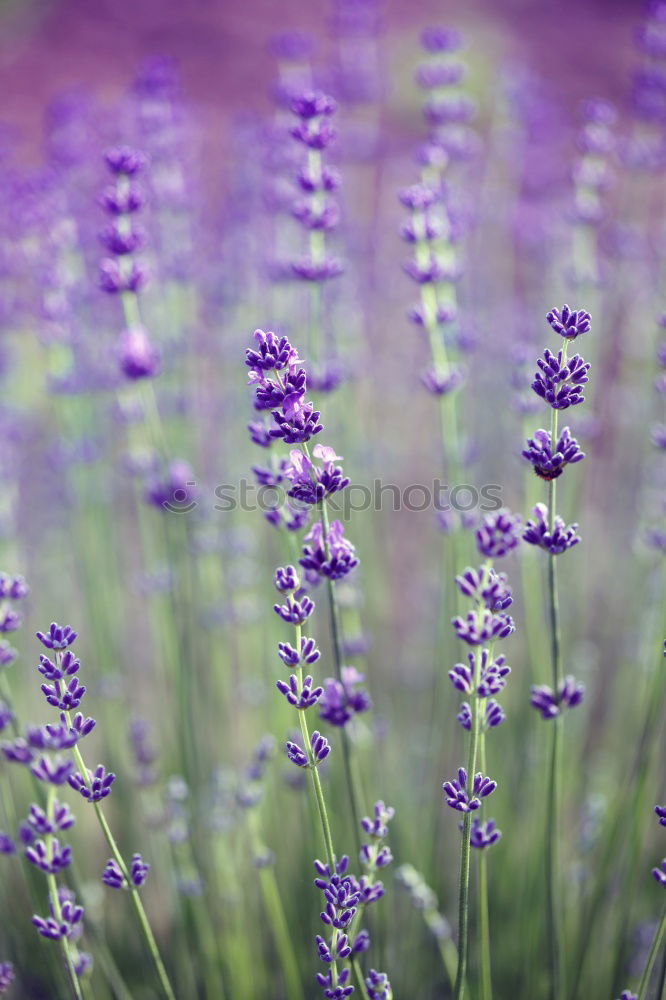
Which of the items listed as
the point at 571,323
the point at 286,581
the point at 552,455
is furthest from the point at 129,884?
the point at 571,323

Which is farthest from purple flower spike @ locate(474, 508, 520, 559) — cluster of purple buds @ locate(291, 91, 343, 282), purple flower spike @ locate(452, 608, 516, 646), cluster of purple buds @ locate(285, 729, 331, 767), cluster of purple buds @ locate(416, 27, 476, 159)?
cluster of purple buds @ locate(416, 27, 476, 159)

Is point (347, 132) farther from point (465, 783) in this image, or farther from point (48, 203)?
point (465, 783)

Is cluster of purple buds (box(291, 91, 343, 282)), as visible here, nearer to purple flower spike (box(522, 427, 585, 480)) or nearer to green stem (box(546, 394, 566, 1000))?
green stem (box(546, 394, 566, 1000))

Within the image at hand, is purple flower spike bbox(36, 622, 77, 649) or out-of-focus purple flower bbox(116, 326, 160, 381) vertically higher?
out-of-focus purple flower bbox(116, 326, 160, 381)

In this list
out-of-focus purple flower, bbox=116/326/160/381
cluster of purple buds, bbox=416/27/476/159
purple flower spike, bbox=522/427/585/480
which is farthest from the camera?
cluster of purple buds, bbox=416/27/476/159

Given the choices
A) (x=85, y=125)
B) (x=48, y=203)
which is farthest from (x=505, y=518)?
(x=85, y=125)

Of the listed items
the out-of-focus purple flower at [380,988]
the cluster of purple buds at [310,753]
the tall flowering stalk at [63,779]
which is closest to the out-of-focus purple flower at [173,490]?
the tall flowering stalk at [63,779]

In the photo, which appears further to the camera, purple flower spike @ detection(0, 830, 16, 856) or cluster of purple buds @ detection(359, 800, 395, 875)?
purple flower spike @ detection(0, 830, 16, 856)
